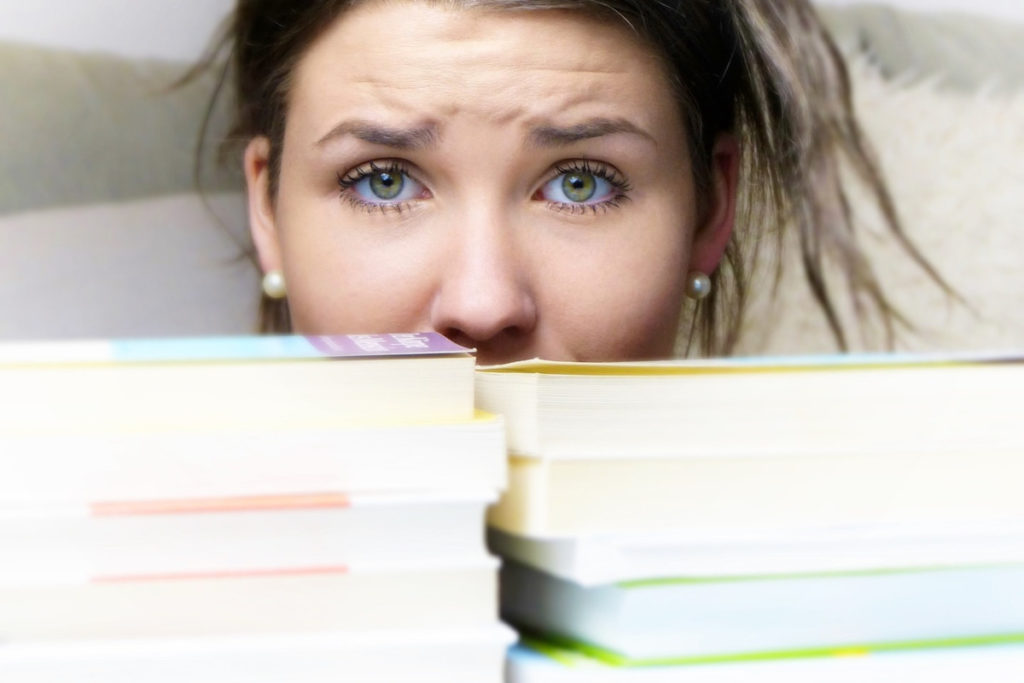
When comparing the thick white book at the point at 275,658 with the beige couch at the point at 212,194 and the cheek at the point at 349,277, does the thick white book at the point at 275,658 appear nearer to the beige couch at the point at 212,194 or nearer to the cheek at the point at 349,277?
the cheek at the point at 349,277

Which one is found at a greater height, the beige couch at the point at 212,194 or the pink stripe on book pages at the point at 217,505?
the beige couch at the point at 212,194

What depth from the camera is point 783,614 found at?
0.45m

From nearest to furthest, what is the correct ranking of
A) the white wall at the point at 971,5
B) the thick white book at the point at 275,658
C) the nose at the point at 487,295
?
1. the thick white book at the point at 275,658
2. the nose at the point at 487,295
3. the white wall at the point at 971,5

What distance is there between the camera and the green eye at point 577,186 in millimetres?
1097

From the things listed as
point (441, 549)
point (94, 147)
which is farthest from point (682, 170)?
point (441, 549)

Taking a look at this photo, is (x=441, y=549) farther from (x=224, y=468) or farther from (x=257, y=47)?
(x=257, y=47)

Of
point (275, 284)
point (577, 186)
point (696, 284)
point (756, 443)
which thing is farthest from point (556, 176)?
point (756, 443)

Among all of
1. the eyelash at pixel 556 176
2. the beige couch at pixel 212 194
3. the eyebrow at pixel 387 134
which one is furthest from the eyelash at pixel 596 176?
the beige couch at pixel 212 194

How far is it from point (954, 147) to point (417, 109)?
0.81 metres

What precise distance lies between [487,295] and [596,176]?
23cm

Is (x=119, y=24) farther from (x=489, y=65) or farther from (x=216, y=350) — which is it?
(x=216, y=350)

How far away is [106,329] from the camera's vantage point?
1.26 metres

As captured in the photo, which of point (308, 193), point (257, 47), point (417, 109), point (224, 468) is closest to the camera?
point (224, 468)

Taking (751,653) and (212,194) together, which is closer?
(751,653)
